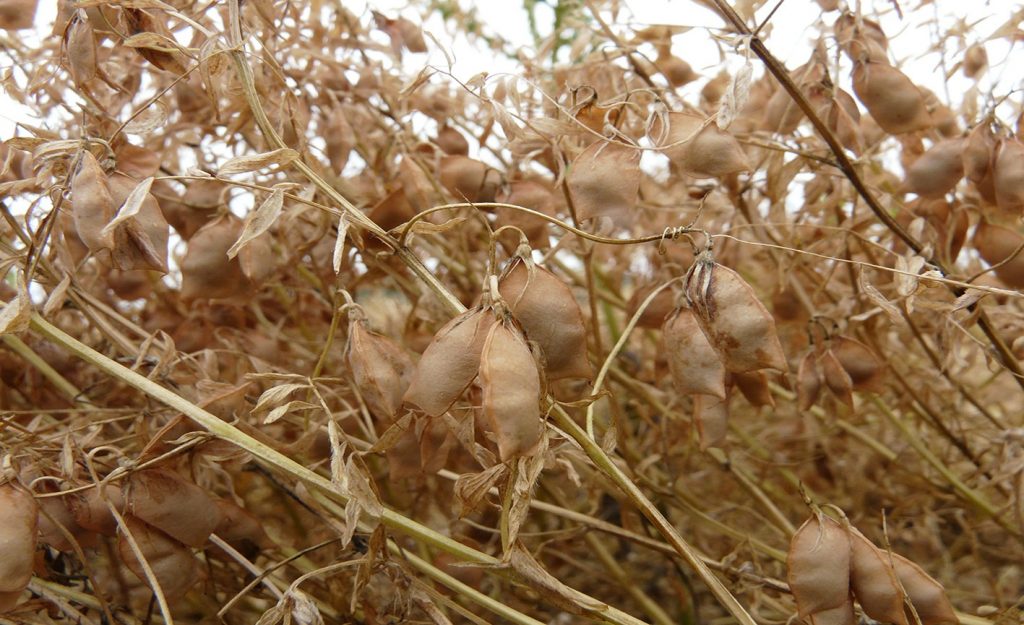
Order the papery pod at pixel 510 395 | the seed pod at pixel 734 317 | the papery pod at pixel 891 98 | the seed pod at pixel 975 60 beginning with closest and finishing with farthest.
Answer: the papery pod at pixel 510 395, the seed pod at pixel 734 317, the papery pod at pixel 891 98, the seed pod at pixel 975 60

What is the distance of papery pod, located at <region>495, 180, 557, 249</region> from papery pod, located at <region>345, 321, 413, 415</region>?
0.70ft

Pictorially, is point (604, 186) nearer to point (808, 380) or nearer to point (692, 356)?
point (692, 356)

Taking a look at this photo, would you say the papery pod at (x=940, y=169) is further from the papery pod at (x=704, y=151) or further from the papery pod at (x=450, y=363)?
the papery pod at (x=450, y=363)

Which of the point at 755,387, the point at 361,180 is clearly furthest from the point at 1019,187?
the point at 361,180

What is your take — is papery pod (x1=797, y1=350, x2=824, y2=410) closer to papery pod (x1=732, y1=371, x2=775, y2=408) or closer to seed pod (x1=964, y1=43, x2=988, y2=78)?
papery pod (x1=732, y1=371, x2=775, y2=408)

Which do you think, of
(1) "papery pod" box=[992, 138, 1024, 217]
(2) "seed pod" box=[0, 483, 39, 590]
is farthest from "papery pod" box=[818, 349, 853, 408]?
(2) "seed pod" box=[0, 483, 39, 590]

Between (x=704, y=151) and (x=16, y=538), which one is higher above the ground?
(x=704, y=151)

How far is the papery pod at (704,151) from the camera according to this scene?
0.73 metres

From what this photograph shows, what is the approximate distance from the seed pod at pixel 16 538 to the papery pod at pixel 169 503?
8 centimetres

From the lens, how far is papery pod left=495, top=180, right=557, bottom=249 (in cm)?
94

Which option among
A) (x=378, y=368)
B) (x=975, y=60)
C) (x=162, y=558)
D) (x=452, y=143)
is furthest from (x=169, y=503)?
(x=975, y=60)

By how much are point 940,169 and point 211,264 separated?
712mm

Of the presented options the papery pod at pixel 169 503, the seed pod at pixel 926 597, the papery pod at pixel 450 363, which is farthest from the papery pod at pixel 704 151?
the papery pod at pixel 169 503

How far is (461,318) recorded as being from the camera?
631mm
